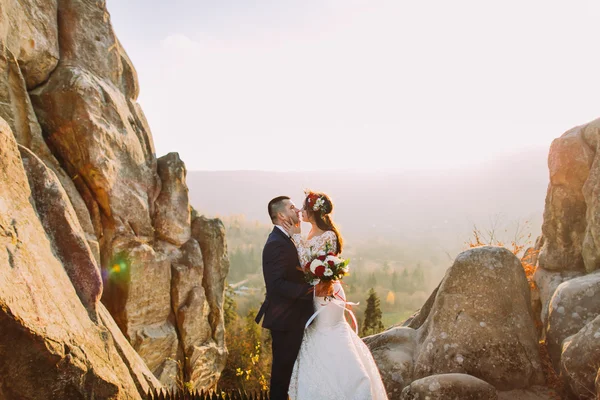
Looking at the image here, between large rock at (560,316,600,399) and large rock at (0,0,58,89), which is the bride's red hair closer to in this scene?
large rock at (560,316,600,399)

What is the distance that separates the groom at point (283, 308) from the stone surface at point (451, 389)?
2.21m

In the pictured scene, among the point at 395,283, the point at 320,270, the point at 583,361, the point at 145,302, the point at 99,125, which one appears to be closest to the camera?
the point at 320,270

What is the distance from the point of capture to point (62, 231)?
6.61 meters

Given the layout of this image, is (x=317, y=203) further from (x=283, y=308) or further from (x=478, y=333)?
(x=478, y=333)

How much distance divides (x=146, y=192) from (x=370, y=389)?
648 inches

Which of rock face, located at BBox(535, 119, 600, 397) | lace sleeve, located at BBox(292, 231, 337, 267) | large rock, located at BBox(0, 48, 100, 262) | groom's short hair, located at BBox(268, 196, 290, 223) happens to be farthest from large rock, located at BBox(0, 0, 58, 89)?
rock face, located at BBox(535, 119, 600, 397)

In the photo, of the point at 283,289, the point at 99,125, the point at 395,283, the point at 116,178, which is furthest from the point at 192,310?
the point at 395,283

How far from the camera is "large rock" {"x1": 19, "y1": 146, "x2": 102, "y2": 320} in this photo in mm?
6539

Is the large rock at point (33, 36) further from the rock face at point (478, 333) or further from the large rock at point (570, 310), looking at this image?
the large rock at point (570, 310)

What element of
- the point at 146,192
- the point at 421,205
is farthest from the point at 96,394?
the point at 421,205

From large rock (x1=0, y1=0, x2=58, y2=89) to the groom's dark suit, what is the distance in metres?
12.5

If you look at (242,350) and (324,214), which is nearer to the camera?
(324,214)

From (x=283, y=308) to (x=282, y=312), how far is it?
0.06 metres

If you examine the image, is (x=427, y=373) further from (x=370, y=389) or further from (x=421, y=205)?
(x=421, y=205)
